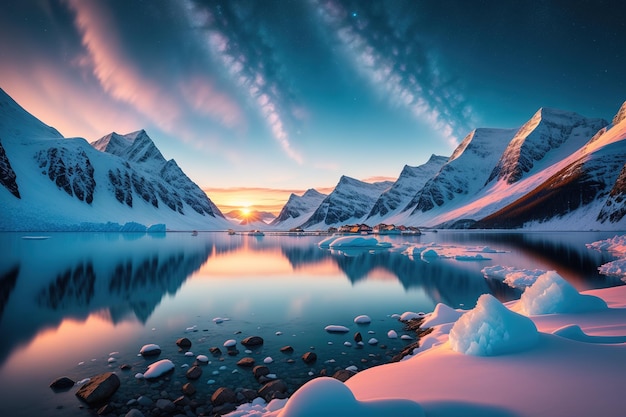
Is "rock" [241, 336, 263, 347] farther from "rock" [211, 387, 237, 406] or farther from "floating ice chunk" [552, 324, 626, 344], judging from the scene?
"floating ice chunk" [552, 324, 626, 344]

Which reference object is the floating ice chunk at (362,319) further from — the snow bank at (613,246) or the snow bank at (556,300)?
the snow bank at (613,246)

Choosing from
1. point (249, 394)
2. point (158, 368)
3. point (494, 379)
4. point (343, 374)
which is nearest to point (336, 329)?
point (343, 374)

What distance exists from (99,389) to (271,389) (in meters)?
4.66

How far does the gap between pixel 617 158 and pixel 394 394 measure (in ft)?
622

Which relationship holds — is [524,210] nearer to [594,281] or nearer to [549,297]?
[594,281]

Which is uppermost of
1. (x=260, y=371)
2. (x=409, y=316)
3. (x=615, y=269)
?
(x=615, y=269)

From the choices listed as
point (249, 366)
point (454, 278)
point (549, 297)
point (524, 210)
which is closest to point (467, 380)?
point (249, 366)

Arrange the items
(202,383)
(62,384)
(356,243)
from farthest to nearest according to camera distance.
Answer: (356,243), (202,383), (62,384)

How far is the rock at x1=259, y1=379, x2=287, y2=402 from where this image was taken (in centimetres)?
873

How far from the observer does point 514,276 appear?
26.0 m

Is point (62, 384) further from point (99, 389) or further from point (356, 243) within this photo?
point (356, 243)

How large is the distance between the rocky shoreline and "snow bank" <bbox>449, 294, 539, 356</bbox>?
355 cm

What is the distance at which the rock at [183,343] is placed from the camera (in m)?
12.6

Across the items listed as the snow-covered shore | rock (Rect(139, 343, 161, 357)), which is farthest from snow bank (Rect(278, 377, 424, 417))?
rock (Rect(139, 343, 161, 357))
